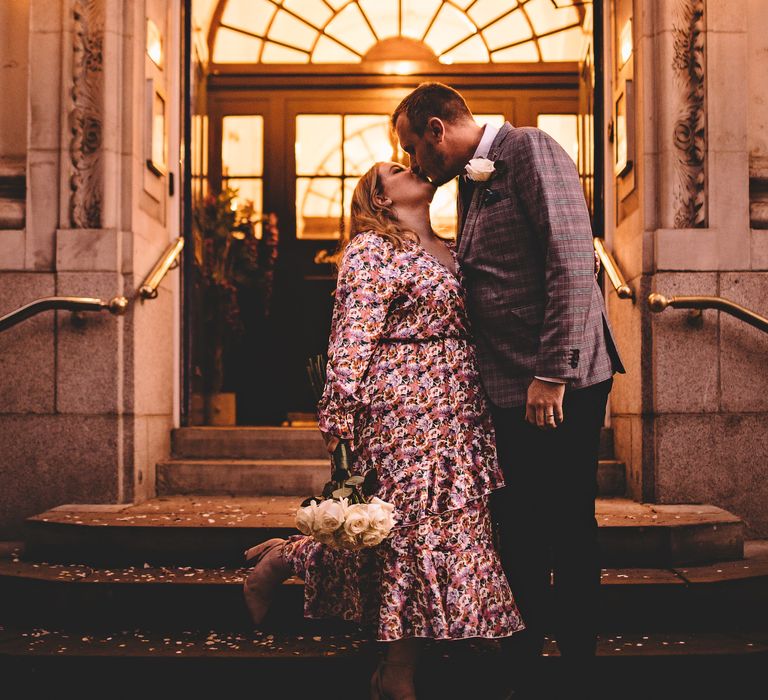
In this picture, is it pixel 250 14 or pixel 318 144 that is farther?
pixel 318 144

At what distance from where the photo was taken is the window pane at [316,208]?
8.33 meters

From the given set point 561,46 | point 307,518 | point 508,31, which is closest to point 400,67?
point 508,31

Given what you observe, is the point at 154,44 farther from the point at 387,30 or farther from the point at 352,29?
the point at 387,30

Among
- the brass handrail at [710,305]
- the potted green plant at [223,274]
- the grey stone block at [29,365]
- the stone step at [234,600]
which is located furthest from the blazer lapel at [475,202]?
the potted green plant at [223,274]

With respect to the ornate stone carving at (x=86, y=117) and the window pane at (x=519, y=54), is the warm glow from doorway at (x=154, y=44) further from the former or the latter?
A: the window pane at (x=519, y=54)

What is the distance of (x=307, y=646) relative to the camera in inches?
139

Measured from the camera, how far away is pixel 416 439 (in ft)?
9.65

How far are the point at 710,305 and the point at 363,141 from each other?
4506 millimetres

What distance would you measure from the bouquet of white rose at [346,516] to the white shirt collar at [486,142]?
1096mm

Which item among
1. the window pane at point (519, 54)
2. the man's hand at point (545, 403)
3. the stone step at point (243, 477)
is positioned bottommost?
the stone step at point (243, 477)

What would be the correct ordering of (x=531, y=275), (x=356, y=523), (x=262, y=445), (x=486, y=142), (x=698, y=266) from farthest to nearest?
1. (x=262, y=445)
2. (x=698, y=266)
3. (x=486, y=142)
4. (x=531, y=275)
5. (x=356, y=523)

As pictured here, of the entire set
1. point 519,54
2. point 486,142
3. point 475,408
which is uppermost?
point 519,54

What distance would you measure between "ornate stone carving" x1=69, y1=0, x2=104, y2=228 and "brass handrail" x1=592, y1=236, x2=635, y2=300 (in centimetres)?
280

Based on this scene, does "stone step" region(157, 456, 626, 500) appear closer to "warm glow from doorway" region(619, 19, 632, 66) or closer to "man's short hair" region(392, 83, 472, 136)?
"warm glow from doorway" region(619, 19, 632, 66)
